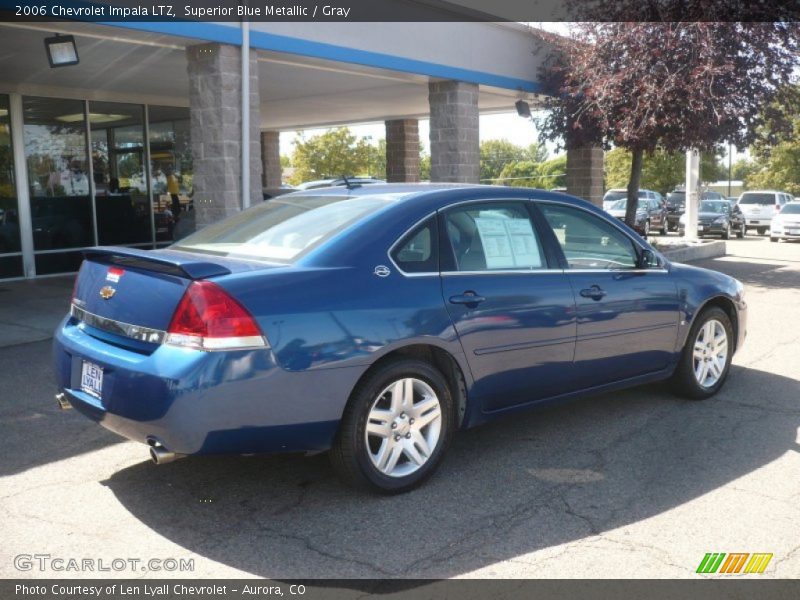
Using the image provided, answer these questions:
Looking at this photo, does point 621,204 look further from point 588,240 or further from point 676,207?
point 588,240

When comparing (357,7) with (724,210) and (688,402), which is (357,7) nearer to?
(688,402)

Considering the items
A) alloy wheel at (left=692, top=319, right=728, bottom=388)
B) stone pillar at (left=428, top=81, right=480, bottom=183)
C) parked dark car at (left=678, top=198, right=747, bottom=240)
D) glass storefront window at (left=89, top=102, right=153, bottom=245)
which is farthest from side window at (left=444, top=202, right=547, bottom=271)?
parked dark car at (left=678, top=198, right=747, bottom=240)

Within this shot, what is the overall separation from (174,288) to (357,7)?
8575 millimetres

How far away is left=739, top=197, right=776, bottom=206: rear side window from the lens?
99.9 feet

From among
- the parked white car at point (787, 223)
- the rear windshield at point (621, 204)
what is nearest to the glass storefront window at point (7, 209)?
the rear windshield at point (621, 204)

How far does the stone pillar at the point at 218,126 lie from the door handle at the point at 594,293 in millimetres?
6132

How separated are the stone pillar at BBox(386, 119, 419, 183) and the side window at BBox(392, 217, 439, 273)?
58.4ft

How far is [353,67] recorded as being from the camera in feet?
40.7

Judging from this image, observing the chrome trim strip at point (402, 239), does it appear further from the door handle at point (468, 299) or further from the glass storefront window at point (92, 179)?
the glass storefront window at point (92, 179)

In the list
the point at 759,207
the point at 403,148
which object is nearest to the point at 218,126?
the point at 403,148

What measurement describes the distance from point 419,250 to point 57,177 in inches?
460

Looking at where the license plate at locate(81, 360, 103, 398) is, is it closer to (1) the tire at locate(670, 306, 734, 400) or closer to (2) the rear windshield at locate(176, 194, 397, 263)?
(2) the rear windshield at locate(176, 194, 397, 263)

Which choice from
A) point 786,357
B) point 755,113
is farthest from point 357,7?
point 755,113

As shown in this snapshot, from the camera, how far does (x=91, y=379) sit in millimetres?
4125
